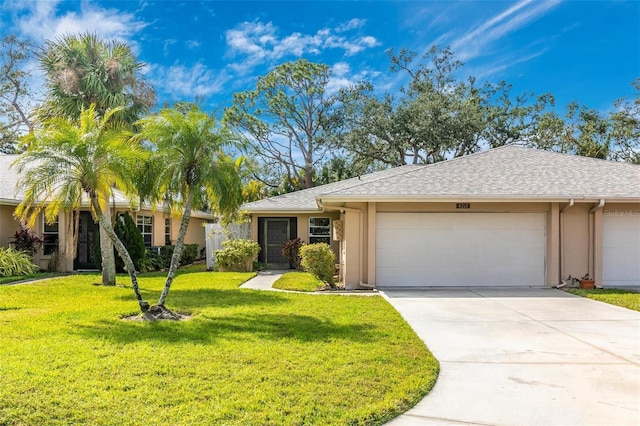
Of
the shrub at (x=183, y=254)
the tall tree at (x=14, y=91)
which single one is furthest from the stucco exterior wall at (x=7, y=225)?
the tall tree at (x=14, y=91)

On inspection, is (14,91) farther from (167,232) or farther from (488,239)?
(488,239)

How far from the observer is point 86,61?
13.4 metres

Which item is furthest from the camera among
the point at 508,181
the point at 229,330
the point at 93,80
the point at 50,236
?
the point at 50,236

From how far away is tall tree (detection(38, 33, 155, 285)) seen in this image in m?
13.1

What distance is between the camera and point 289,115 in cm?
3228

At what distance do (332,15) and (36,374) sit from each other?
13.0 meters

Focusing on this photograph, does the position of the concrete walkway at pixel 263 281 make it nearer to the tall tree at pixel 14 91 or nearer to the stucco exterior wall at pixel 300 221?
the stucco exterior wall at pixel 300 221

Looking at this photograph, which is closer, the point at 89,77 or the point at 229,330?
the point at 229,330

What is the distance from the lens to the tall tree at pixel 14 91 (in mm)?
27219

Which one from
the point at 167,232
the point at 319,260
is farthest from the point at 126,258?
the point at 167,232

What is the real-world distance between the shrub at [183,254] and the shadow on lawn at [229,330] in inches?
434

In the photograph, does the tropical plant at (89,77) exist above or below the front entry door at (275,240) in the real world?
above

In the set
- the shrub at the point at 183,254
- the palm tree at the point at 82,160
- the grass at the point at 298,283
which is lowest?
the grass at the point at 298,283

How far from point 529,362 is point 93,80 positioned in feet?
42.6
